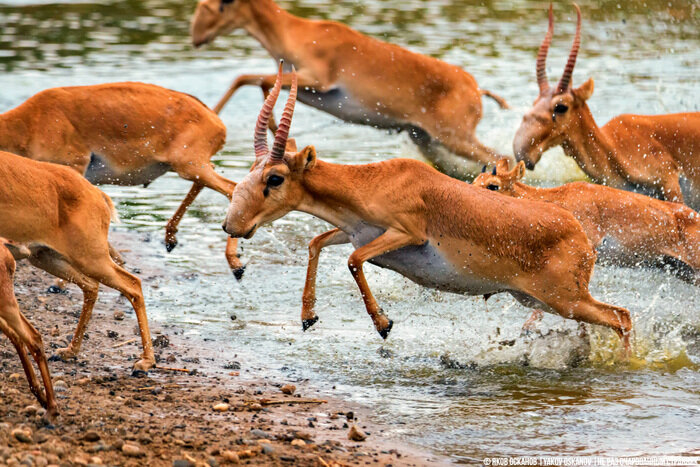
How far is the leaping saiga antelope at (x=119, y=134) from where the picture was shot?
9.84 metres

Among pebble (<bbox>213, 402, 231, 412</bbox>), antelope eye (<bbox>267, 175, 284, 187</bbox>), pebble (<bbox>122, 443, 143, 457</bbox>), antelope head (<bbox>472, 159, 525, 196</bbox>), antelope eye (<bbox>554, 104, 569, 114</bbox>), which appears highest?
antelope eye (<bbox>267, 175, 284, 187</bbox>)

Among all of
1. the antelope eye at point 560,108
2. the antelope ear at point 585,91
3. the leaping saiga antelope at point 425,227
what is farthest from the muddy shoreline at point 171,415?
the antelope ear at point 585,91

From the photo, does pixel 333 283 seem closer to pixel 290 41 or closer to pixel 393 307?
pixel 393 307

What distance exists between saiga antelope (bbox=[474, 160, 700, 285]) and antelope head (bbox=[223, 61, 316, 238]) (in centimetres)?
187

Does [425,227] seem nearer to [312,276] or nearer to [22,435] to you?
[312,276]

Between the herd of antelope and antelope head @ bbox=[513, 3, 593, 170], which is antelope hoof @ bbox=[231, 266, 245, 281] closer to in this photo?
the herd of antelope

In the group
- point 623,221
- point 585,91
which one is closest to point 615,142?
point 585,91

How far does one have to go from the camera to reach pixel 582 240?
27.5 feet

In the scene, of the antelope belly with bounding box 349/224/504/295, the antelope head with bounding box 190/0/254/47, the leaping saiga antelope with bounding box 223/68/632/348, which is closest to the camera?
the leaping saiga antelope with bounding box 223/68/632/348

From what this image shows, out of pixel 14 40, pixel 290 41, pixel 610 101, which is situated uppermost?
pixel 290 41

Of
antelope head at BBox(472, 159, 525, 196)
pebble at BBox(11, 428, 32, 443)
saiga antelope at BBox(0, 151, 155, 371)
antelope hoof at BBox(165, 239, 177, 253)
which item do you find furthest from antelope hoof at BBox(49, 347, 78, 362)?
antelope head at BBox(472, 159, 525, 196)

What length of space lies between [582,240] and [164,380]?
10.2 feet

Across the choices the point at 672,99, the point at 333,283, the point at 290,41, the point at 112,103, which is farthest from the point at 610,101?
the point at 112,103

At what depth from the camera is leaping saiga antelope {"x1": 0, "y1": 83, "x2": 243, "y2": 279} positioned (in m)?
9.84
